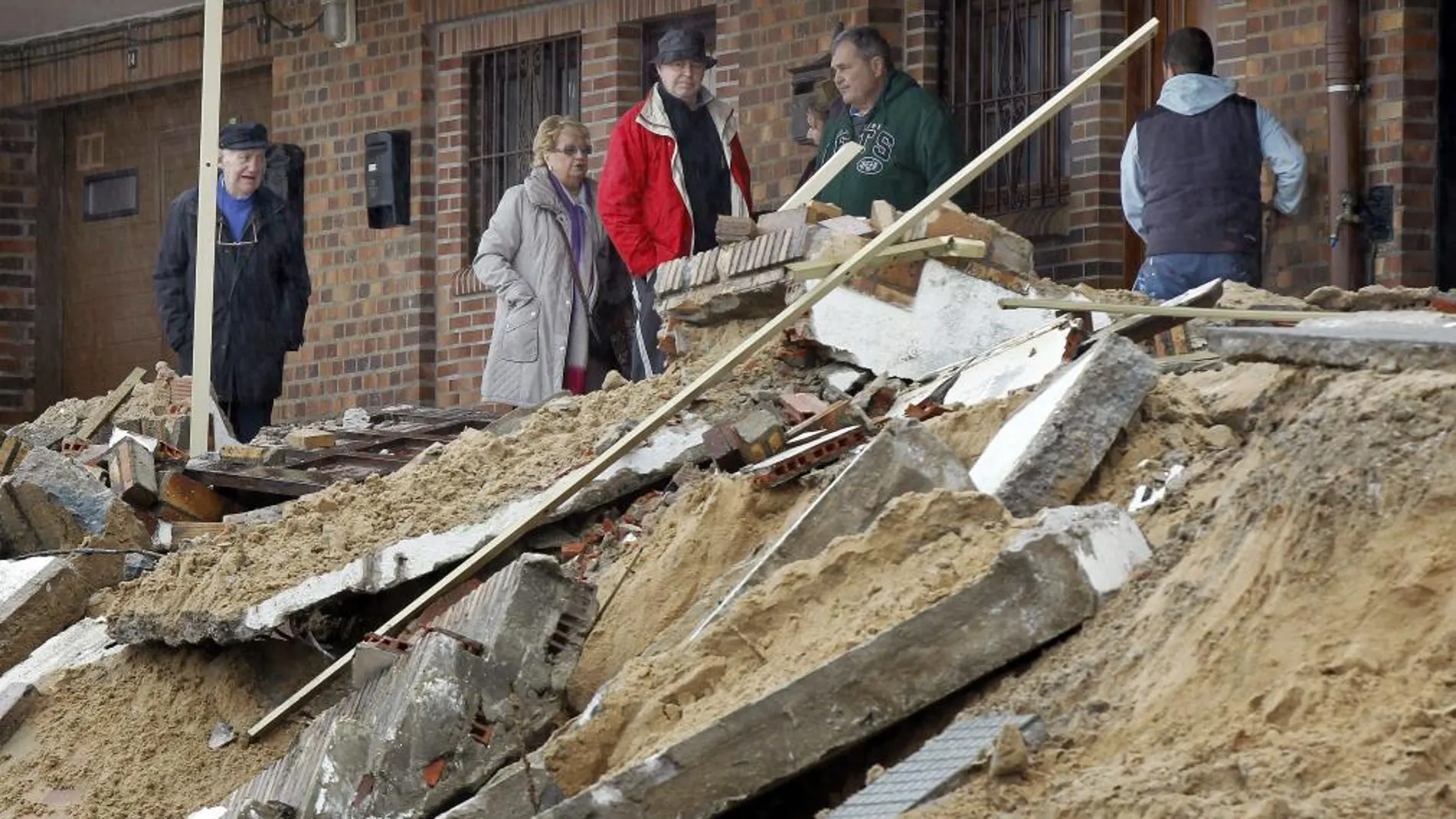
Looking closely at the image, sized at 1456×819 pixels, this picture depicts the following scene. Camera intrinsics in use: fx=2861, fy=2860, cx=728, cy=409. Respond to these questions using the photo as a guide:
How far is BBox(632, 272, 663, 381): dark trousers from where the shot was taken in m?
11.1

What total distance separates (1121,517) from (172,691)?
373cm

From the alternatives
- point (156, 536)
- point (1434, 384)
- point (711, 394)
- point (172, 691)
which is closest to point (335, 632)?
point (172, 691)

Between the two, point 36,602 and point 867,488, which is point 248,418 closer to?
point 36,602

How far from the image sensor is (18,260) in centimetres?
1977

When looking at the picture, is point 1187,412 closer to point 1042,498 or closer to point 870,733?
point 1042,498

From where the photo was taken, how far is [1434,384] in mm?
5434

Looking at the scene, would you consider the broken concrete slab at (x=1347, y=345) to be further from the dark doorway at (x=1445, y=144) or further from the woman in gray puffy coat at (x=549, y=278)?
the woman in gray puffy coat at (x=549, y=278)

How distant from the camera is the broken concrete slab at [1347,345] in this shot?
5613mm

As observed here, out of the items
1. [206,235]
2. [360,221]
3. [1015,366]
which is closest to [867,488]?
[1015,366]

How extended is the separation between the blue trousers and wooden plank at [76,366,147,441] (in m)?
5.77

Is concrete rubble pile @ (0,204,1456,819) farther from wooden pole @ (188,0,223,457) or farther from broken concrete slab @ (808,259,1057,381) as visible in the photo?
wooden pole @ (188,0,223,457)

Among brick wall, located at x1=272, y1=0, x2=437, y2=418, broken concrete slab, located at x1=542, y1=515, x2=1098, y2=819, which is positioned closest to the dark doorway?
broken concrete slab, located at x1=542, y1=515, x2=1098, y2=819

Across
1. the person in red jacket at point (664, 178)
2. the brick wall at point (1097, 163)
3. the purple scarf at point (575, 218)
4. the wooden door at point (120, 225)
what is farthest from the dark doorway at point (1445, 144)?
the wooden door at point (120, 225)

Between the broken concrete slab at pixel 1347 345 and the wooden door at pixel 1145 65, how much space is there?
6325 millimetres
